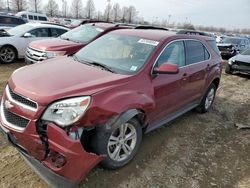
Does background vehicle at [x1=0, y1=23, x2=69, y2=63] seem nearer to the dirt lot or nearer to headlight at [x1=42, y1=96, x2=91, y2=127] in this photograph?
the dirt lot

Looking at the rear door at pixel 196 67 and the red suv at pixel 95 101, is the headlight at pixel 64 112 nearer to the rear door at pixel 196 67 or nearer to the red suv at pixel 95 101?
the red suv at pixel 95 101

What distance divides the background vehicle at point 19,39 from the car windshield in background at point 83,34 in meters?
1.75

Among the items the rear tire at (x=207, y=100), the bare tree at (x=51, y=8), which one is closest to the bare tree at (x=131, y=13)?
the bare tree at (x=51, y=8)

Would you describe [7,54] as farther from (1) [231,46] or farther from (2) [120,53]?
(1) [231,46]

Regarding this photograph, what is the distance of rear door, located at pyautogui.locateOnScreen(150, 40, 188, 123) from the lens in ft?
12.8

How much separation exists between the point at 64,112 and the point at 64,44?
550 centimetres

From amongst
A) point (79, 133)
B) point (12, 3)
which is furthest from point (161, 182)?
point (12, 3)

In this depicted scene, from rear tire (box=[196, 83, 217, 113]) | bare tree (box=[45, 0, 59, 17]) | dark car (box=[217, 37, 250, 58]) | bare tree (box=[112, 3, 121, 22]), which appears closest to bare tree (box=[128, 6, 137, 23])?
bare tree (box=[112, 3, 121, 22])

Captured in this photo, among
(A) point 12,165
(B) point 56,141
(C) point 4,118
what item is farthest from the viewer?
(A) point 12,165

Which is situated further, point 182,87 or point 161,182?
point 182,87

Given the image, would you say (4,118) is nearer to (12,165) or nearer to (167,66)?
(12,165)

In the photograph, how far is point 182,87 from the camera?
4535 millimetres

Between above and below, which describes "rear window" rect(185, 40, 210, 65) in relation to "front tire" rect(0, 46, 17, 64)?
above

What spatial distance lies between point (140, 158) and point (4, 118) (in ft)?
6.37
